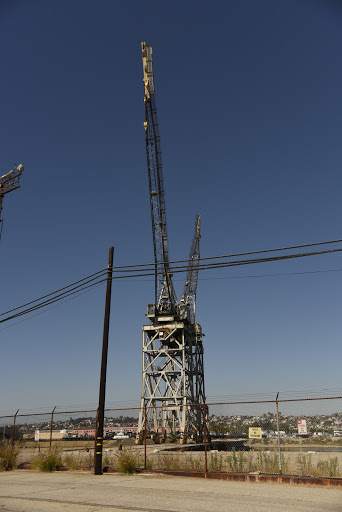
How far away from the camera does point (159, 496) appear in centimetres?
1083

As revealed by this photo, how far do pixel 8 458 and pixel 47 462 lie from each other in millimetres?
2657

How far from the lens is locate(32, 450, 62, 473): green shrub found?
1777 cm

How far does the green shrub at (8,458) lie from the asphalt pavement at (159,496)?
509 cm

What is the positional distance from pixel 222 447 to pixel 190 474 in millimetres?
33135

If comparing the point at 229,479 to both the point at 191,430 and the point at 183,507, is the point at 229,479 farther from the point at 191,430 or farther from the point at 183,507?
the point at 191,430

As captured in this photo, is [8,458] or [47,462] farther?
[8,458]

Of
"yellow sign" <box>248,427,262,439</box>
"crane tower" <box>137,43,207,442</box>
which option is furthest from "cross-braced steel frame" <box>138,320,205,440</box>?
"yellow sign" <box>248,427,262,439</box>

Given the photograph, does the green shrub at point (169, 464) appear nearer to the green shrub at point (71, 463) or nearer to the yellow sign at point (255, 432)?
the yellow sign at point (255, 432)

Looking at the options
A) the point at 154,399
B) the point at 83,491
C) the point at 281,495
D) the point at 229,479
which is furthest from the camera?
the point at 154,399

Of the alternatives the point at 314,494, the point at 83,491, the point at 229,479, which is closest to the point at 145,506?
the point at 83,491

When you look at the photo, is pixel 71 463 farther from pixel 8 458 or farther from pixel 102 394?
pixel 102 394

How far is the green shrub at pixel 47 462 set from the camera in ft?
58.3

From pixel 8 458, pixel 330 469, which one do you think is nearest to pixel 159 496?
pixel 330 469

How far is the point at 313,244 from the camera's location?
585 inches
